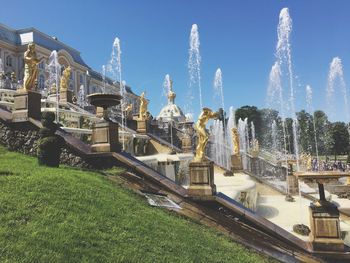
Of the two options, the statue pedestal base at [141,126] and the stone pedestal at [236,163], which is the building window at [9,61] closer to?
the statue pedestal base at [141,126]

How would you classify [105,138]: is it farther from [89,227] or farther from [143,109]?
[143,109]

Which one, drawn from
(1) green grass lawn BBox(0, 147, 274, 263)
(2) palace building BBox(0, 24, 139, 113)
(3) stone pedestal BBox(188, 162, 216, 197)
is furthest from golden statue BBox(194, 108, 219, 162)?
(2) palace building BBox(0, 24, 139, 113)

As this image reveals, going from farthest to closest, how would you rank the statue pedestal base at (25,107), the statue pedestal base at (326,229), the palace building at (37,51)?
the palace building at (37,51), the statue pedestal base at (25,107), the statue pedestal base at (326,229)

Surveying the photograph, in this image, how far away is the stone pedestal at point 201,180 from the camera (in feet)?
30.4

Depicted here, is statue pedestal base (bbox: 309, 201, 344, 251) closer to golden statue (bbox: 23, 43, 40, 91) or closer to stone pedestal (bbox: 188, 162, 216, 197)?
stone pedestal (bbox: 188, 162, 216, 197)

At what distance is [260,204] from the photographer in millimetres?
16969

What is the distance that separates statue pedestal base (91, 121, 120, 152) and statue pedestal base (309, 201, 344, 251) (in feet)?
19.0

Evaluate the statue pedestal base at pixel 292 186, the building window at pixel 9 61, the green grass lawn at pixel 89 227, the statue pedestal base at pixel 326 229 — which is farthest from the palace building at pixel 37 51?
the statue pedestal base at pixel 326 229

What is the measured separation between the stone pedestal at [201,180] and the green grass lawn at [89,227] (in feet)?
6.74

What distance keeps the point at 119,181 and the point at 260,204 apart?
10.3 meters

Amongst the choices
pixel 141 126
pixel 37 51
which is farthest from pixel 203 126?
pixel 37 51

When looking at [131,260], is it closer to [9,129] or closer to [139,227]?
[139,227]

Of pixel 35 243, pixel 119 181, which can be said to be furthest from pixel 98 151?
pixel 35 243

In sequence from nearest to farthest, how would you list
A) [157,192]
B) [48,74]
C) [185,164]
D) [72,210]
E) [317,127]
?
[72,210]
[157,192]
[185,164]
[48,74]
[317,127]
